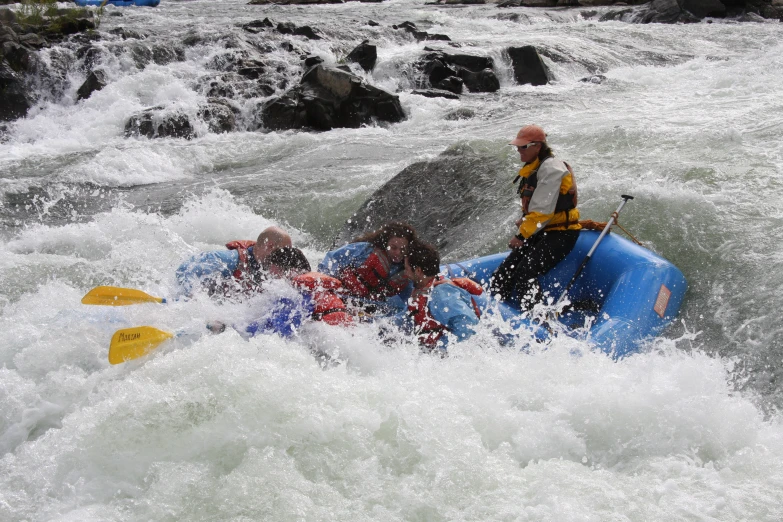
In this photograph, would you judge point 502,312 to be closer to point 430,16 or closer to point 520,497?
point 520,497

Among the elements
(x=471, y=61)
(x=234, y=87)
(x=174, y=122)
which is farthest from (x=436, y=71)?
(x=174, y=122)

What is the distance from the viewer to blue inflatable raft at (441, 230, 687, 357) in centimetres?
467

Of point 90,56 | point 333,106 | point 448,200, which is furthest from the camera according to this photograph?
point 90,56

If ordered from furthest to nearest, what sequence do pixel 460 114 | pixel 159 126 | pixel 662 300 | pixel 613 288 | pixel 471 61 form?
1. pixel 471 61
2. pixel 460 114
3. pixel 159 126
4. pixel 613 288
5. pixel 662 300

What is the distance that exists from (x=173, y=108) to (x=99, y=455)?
9.40m

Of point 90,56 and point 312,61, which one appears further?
point 312,61

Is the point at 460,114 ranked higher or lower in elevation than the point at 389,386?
lower

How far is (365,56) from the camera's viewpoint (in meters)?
14.5

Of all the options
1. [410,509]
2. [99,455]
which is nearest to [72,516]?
[99,455]

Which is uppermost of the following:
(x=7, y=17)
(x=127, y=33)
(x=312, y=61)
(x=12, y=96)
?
(x=7, y=17)

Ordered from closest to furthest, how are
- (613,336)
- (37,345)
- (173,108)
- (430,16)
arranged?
(37,345)
(613,336)
(173,108)
(430,16)

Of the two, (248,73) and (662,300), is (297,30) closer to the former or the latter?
(248,73)

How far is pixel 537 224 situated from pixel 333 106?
7105 mm

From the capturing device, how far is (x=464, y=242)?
6539 millimetres
